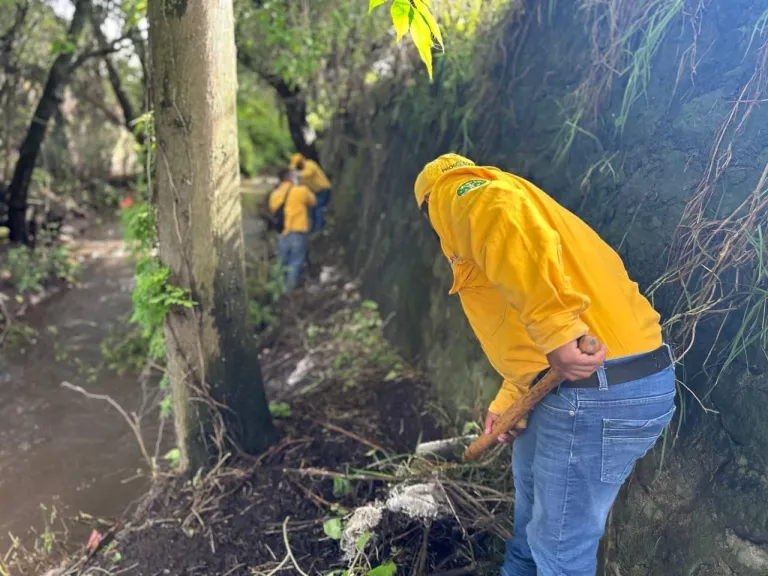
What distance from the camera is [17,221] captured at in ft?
30.3

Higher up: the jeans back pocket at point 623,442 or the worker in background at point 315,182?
the worker in background at point 315,182

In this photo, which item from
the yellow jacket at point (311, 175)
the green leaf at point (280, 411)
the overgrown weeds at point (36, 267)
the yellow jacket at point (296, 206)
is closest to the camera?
the green leaf at point (280, 411)

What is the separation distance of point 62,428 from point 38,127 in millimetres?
5504

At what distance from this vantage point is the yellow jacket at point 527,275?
5.64 ft

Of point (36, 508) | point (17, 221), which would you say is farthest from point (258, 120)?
point (36, 508)

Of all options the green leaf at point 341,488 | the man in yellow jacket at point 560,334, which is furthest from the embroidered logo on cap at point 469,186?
the green leaf at point 341,488

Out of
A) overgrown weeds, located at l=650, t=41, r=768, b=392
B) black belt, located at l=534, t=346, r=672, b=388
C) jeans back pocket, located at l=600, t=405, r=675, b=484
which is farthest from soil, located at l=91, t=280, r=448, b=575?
overgrown weeds, located at l=650, t=41, r=768, b=392

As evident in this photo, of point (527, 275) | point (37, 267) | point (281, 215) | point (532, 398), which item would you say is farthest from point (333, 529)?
point (37, 267)

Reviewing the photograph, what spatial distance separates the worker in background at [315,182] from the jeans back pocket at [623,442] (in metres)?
6.45

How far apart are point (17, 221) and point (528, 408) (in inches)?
376

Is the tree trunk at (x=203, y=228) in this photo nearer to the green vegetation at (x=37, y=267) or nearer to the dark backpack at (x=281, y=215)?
the dark backpack at (x=281, y=215)

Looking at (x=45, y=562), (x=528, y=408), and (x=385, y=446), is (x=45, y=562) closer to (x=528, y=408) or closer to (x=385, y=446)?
(x=385, y=446)

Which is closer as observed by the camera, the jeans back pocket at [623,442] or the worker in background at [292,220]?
the jeans back pocket at [623,442]

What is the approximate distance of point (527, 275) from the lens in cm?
173
